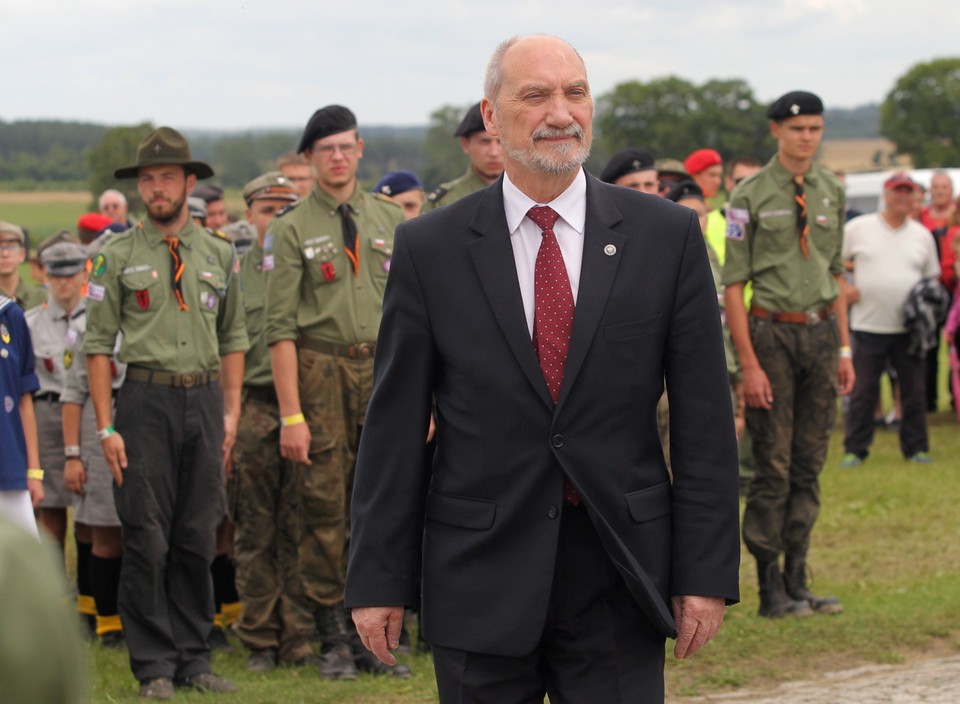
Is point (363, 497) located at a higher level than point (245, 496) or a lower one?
higher

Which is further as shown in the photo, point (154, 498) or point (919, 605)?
point (919, 605)

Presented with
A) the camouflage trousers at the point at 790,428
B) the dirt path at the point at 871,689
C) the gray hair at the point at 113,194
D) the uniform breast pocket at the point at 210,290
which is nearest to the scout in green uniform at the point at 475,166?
the uniform breast pocket at the point at 210,290

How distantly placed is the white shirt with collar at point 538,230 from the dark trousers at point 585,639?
620mm

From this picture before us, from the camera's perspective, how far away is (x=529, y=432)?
358 cm

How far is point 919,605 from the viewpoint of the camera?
794 cm

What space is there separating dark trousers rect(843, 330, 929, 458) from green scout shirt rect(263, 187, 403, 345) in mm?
7275

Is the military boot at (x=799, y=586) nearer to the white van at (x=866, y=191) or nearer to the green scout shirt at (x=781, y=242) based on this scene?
the green scout shirt at (x=781, y=242)

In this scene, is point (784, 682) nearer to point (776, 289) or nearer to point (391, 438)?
point (776, 289)

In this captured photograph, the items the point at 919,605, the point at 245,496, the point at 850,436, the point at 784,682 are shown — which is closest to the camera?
the point at 784,682

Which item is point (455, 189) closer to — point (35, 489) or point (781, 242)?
point (781, 242)

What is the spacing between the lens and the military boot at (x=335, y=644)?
6.92m

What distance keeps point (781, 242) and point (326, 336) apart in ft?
8.48

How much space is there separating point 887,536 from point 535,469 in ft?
23.9

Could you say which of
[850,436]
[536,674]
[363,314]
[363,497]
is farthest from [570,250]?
[850,436]
